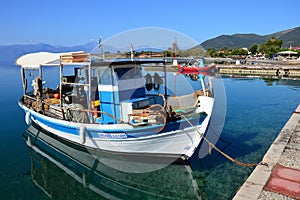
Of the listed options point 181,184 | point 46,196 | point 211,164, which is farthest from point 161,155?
point 46,196

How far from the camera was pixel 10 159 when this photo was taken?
9.70 m

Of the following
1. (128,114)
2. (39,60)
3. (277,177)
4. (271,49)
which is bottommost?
(277,177)

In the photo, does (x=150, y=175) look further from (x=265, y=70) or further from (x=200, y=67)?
(x=265, y=70)

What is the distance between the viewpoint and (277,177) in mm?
5824

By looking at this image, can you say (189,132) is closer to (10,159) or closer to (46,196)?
(46,196)

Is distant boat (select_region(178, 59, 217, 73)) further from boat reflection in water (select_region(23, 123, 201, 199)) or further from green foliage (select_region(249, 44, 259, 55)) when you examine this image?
green foliage (select_region(249, 44, 259, 55))

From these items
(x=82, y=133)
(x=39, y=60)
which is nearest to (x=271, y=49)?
(x=39, y=60)

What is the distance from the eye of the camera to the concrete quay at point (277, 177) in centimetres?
507

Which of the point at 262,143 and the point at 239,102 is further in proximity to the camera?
the point at 239,102

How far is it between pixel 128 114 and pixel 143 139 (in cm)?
100

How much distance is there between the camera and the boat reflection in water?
23.7 ft

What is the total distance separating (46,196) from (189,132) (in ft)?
16.5

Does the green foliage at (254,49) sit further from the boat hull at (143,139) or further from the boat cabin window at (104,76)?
the boat cabin window at (104,76)

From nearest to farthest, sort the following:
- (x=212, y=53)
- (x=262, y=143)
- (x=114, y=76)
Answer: (x=114, y=76), (x=262, y=143), (x=212, y=53)
